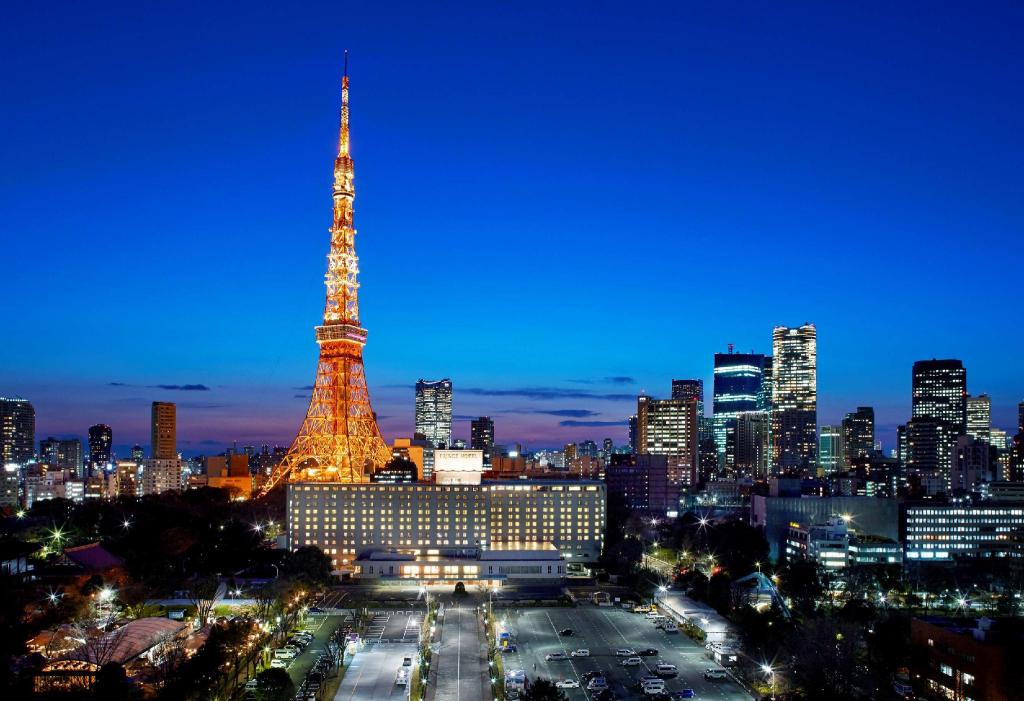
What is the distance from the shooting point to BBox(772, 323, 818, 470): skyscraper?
147 meters

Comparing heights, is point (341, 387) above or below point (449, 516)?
above

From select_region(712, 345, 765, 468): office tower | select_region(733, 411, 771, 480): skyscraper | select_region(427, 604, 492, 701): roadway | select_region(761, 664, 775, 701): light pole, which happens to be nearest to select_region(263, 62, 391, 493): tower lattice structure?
select_region(427, 604, 492, 701): roadway

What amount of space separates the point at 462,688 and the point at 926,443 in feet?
350

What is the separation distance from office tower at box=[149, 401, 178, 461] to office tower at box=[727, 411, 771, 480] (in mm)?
82401

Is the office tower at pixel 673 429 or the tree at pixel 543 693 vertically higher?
the office tower at pixel 673 429

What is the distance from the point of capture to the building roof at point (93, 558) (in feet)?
123

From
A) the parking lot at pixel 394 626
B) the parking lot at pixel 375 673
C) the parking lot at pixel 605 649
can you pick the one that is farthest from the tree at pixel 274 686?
the parking lot at pixel 394 626

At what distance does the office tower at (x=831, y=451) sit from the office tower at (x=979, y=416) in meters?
18.3

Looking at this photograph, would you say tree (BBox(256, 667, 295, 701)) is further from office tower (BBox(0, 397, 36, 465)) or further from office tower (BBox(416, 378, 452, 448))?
office tower (BBox(416, 378, 452, 448))

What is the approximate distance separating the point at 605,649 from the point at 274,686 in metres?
10.9

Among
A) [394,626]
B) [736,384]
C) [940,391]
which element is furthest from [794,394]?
[394,626]

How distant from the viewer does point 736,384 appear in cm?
17575

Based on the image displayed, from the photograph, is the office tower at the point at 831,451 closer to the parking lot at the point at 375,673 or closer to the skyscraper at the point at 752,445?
the skyscraper at the point at 752,445

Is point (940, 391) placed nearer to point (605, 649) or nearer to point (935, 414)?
point (935, 414)
